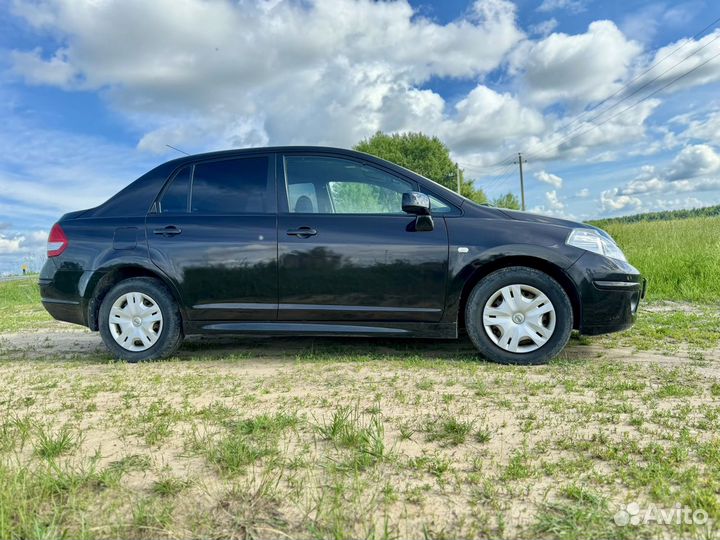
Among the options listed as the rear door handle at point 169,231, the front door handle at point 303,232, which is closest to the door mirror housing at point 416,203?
the front door handle at point 303,232

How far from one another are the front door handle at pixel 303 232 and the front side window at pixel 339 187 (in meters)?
0.20

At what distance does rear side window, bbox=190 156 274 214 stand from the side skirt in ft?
3.20

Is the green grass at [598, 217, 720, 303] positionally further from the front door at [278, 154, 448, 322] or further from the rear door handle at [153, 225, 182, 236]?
the rear door handle at [153, 225, 182, 236]

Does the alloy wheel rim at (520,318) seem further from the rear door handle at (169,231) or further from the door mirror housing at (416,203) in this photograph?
the rear door handle at (169,231)

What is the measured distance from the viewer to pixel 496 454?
2.07m

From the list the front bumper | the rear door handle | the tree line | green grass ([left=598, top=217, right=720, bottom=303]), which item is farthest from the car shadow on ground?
the tree line

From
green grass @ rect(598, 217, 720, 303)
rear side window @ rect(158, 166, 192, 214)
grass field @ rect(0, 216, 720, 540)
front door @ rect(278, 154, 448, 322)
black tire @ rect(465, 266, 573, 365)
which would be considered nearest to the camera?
grass field @ rect(0, 216, 720, 540)

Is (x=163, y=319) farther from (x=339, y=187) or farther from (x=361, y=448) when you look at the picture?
(x=361, y=448)

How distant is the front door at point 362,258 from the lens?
158 inches

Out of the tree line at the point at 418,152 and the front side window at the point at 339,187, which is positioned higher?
the tree line at the point at 418,152

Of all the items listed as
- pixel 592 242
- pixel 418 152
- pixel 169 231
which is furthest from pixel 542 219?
pixel 418 152

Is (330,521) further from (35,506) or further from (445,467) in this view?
(35,506)

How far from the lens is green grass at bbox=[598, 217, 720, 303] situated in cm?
797

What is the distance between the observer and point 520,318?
3910 mm
